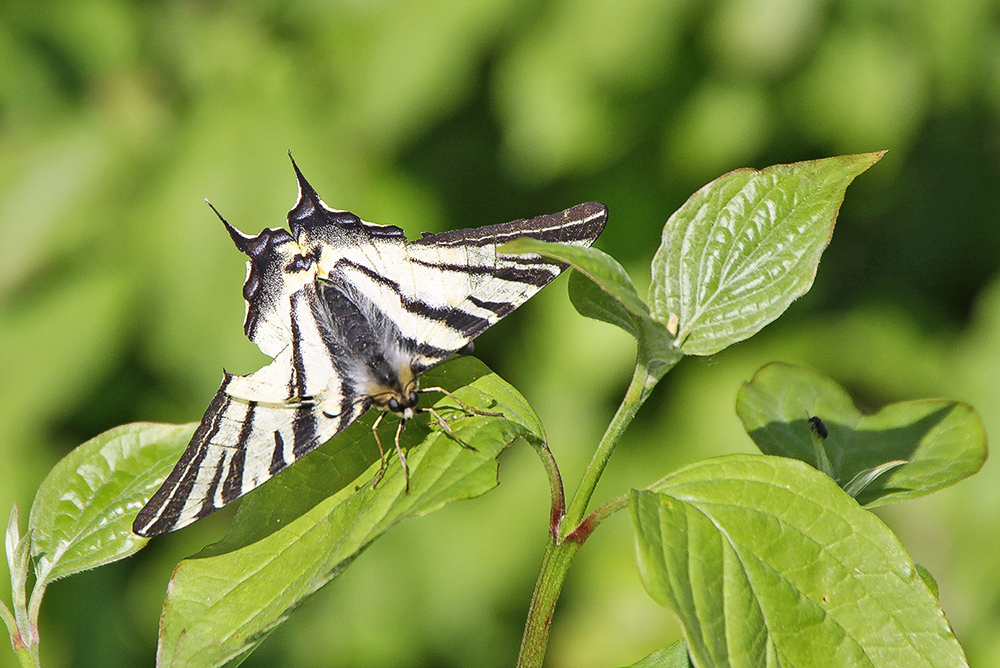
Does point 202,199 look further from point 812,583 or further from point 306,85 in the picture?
point 812,583

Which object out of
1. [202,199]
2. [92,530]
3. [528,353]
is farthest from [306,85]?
[92,530]

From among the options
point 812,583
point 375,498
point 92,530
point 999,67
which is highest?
point 999,67

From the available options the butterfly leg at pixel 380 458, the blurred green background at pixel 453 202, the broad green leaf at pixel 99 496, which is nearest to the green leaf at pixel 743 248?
the butterfly leg at pixel 380 458

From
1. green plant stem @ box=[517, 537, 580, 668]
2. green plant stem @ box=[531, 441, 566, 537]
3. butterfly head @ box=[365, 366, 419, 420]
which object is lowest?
green plant stem @ box=[517, 537, 580, 668]

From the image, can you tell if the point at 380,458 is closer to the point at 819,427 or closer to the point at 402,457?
the point at 402,457

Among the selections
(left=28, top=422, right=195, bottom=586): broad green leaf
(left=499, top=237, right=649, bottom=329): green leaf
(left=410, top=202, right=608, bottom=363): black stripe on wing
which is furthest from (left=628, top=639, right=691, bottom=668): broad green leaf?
(left=28, top=422, right=195, bottom=586): broad green leaf

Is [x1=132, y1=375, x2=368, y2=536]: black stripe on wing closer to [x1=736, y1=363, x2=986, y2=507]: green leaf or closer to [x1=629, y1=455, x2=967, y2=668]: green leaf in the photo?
[x1=629, y1=455, x2=967, y2=668]: green leaf
